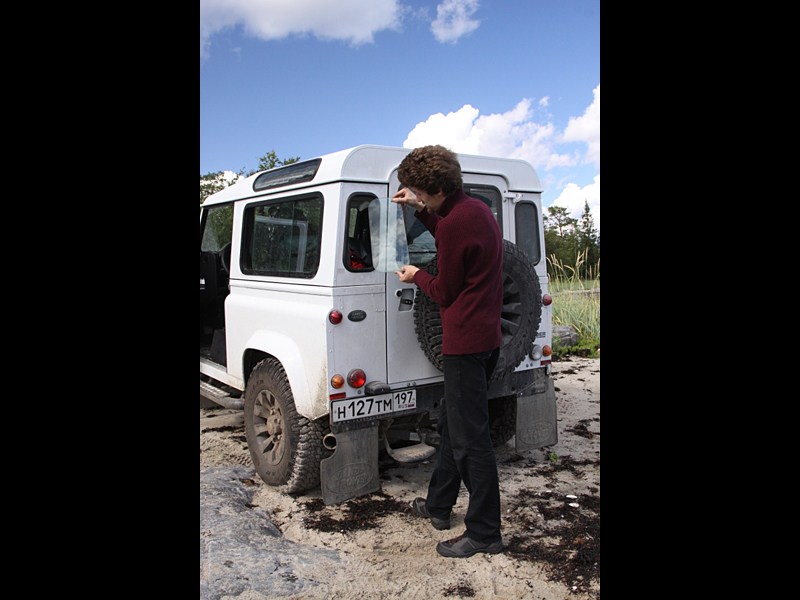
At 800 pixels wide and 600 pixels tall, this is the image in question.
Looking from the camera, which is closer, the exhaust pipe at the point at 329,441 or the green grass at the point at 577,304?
the exhaust pipe at the point at 329,441

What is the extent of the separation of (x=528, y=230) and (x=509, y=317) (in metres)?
1.09

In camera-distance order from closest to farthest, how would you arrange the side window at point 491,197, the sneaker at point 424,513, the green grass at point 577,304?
the sneaker at point 424,513 → the side window at point 491,197 → the green grass at point 577,304

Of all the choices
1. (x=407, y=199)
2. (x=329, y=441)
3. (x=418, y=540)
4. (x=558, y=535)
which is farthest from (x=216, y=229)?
(x=558, y=535)

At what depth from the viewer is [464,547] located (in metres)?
3.51

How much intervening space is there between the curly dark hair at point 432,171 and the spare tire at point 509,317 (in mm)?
654

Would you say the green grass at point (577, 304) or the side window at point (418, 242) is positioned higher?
the side window at point (418, 242)

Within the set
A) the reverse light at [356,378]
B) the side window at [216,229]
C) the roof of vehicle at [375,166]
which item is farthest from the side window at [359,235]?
the side window at [216,229]

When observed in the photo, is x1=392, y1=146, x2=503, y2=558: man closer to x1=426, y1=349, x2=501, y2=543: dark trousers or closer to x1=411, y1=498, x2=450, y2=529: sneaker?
x1=426, y1=349, x2=501, y2=543: dark trousers

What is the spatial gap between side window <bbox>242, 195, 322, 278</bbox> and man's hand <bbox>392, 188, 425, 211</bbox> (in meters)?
0.65

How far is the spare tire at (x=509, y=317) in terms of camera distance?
405 centimetres

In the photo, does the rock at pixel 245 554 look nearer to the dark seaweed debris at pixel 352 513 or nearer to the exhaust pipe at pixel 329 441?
the dark seaweed debris at pixel 352 513

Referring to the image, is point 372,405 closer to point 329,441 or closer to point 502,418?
point 329,441

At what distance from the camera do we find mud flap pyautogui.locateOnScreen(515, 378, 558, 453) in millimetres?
4922
